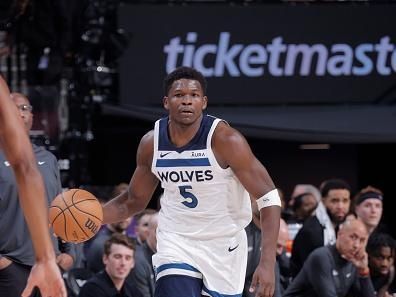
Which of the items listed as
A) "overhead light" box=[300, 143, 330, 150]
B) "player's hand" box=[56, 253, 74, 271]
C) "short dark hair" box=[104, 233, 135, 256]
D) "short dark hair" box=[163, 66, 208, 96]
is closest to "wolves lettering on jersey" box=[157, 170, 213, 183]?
"short dark hair" box=[163, 66, 208, 96]

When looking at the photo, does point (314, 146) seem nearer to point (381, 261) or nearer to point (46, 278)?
point (381, 261)

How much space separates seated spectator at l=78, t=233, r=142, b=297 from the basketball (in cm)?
221

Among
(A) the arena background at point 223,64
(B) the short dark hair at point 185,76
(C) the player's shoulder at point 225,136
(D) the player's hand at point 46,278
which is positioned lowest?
(D) the player's hand at point 46,278

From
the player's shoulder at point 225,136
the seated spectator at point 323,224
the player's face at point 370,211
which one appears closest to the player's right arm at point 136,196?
the player's shoulder at point 225,136

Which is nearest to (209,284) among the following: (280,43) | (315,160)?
(280,43)

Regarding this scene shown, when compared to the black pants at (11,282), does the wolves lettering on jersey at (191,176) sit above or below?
above

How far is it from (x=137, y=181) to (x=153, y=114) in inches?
218

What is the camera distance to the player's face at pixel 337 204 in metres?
10.3

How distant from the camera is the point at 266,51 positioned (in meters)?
12.6

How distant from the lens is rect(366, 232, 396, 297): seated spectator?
369 inches

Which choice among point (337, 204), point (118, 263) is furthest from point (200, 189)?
point (337, 204)

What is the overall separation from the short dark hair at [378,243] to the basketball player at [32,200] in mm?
6114

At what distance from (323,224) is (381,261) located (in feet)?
2.66

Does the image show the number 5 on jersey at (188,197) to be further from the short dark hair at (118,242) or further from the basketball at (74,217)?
the short dark hair at (118,242)
